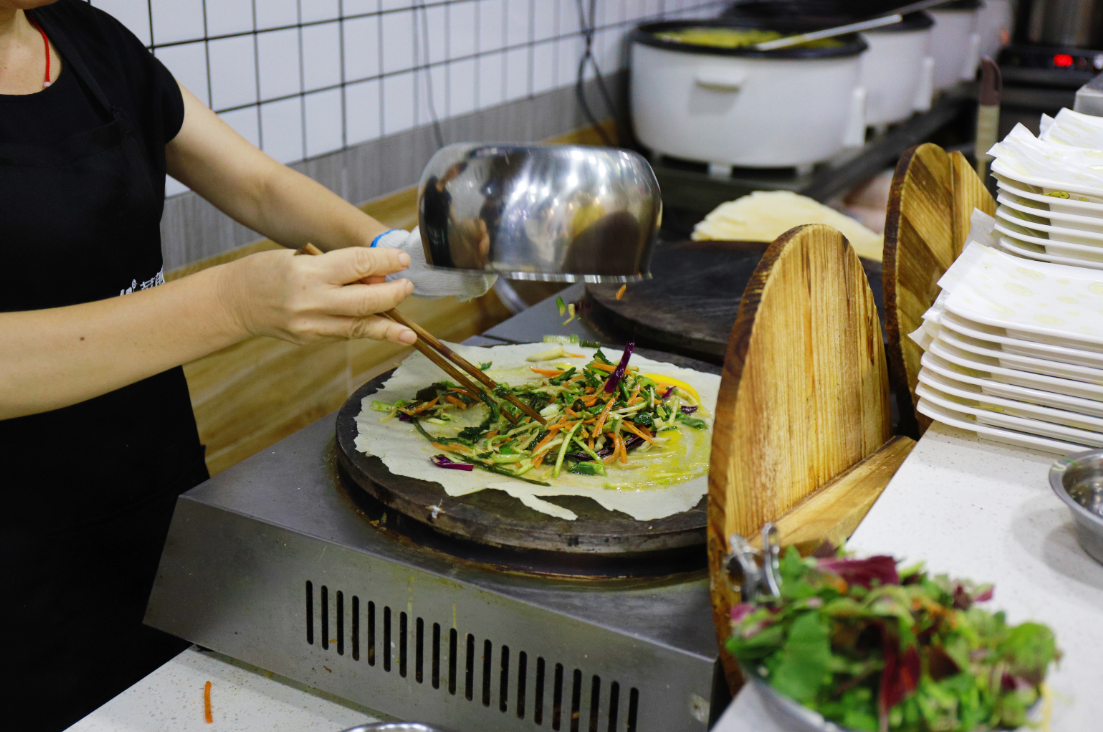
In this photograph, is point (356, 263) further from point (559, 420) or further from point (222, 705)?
point (222, 705)

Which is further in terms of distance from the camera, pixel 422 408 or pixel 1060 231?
pixel 422 408

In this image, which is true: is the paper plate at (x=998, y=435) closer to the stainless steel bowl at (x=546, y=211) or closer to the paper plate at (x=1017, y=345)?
the paper plate at (x=1017, y=345)

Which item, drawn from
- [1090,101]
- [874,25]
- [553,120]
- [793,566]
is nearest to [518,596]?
[793,566]

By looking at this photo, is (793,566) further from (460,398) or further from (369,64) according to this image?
(369,64)

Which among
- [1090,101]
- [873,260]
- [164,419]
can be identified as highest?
[1090,101]

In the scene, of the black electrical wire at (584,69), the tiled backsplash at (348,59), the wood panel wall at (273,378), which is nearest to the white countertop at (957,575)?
the wood panel wall at (273,378)

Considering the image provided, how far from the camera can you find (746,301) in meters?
0.96

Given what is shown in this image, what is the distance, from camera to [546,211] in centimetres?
99

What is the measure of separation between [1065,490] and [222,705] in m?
1.01

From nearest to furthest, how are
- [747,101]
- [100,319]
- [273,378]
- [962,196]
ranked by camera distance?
[100,319] → [962,196] → [273,378] → [747,101]

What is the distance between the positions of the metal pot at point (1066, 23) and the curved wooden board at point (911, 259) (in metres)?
4.62

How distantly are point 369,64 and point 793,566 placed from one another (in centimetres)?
213

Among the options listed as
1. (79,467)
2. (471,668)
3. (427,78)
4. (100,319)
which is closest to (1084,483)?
(471,668)

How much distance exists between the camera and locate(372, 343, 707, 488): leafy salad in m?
1.31
